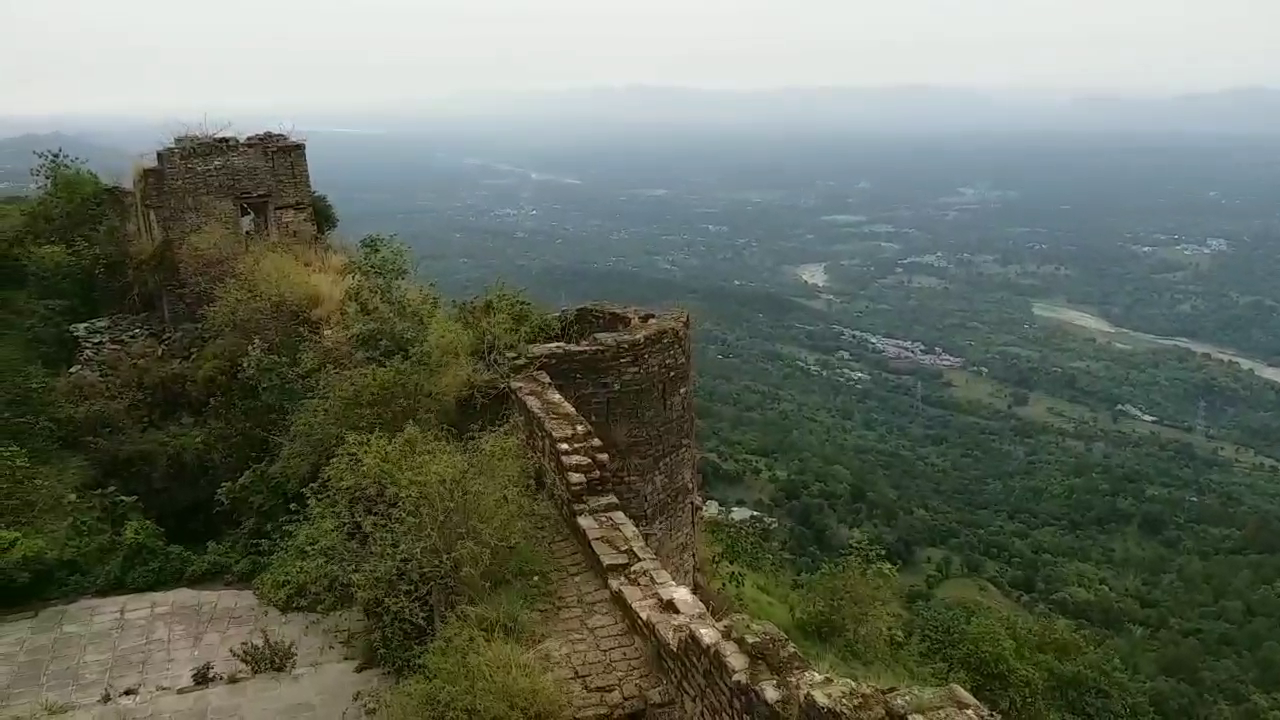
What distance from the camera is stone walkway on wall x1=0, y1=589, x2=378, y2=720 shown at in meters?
5.78

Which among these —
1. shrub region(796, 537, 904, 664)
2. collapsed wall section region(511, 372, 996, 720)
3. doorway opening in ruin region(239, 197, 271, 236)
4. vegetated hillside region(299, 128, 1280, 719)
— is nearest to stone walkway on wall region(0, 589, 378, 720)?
collapsed wall section region(511, 372, 996, 720)

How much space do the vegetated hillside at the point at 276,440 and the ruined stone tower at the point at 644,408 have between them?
2.46ft

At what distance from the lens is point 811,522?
29.3 meters

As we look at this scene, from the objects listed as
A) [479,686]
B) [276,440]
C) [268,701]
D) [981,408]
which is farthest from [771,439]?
[479,686]

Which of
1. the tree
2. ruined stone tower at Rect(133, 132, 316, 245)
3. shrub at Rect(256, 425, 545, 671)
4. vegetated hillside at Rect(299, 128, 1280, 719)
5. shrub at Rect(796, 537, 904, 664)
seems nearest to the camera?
shrub at Rect(256, 425, 545, 671)

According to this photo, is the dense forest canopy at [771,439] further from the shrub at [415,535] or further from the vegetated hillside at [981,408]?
the vegetated hillside at [981,408]

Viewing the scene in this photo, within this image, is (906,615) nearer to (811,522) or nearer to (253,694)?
(811,522)

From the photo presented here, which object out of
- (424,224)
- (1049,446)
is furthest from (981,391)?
(424,224)

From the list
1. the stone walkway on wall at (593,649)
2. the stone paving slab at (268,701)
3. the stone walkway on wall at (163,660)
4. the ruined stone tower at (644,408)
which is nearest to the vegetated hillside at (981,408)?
the ruined stone tower at (644,408)

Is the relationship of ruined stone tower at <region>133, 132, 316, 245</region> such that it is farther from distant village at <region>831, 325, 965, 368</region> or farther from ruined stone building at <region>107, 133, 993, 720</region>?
distant village at <region>831, 325, 965, 368</region>

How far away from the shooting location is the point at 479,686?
459cm

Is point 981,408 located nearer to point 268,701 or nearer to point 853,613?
point 853,613

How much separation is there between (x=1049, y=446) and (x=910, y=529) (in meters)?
20.3

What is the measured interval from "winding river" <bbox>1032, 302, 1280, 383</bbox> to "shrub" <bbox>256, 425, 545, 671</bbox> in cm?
7723
